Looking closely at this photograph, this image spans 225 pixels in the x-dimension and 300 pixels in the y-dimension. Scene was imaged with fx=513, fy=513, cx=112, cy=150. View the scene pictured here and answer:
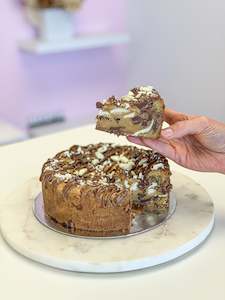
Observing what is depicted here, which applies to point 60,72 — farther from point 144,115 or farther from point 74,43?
point 144,115

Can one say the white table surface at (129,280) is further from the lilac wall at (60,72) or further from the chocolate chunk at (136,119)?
the lilac wall at (60,72)

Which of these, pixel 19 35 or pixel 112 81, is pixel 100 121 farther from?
pixel 112 81

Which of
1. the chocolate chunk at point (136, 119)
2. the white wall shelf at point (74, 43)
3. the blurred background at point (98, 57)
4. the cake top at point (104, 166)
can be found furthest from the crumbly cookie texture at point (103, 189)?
the white wall shelf at point (74, 43)

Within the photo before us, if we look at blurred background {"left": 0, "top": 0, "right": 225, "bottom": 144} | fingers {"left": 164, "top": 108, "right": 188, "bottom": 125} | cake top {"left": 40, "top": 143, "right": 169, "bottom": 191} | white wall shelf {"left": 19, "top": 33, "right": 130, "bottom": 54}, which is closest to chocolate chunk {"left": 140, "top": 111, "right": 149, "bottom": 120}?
cake top {"left": 40, "top": 143, "right": 169, "bottom": 191}

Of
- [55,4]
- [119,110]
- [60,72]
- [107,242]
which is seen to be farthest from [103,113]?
[60,72]

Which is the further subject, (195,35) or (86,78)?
(86,78)

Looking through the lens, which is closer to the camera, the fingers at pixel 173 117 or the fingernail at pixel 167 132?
the fingernail at pixel 167 132

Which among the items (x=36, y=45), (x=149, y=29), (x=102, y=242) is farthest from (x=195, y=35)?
(x=102, y=242)
